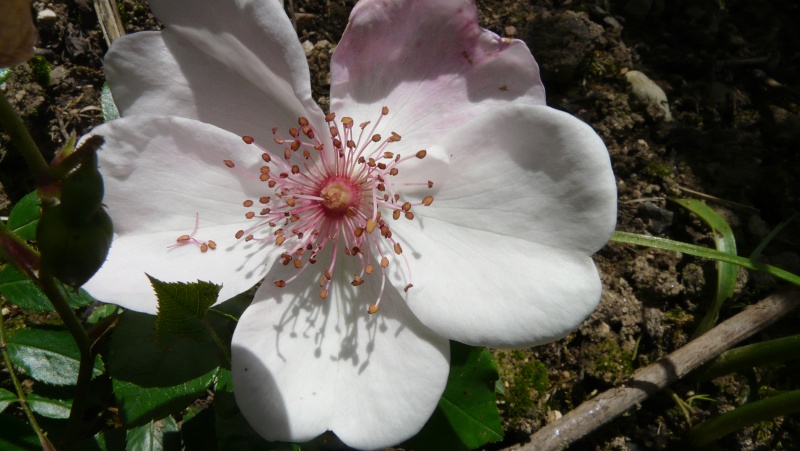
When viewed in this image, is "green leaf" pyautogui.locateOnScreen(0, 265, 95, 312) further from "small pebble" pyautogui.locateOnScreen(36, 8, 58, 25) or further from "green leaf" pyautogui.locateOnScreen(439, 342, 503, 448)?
"small pebble" pyautogui.locateOnScreen(36, 8, 58, 25)

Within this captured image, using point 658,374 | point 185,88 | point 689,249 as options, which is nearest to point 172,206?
point 185,88

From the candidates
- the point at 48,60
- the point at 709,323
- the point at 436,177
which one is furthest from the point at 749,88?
the point at 48,60

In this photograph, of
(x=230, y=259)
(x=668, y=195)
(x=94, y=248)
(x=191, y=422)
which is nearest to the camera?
(x=94, y=248)

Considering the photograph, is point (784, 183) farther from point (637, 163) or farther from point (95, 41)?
point (95, 41)

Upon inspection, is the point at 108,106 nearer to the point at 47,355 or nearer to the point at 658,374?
the point at 47,355

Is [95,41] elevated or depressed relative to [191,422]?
elevated

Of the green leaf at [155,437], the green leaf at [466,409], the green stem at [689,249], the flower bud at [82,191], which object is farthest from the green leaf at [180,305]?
the green stem at [689,249]
